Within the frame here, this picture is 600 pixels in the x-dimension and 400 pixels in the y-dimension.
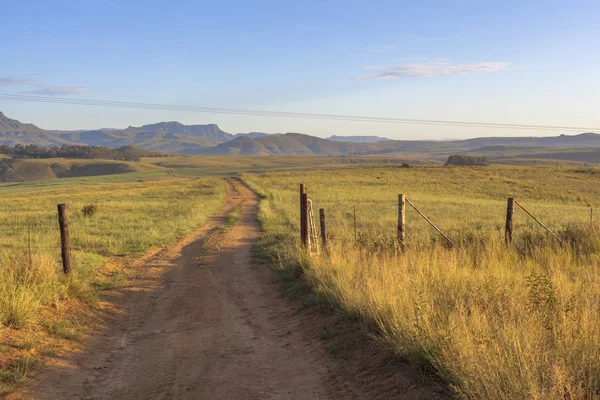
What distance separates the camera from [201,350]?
6832mm

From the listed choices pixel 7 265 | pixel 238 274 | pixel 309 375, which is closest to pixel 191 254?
pixel 238 274

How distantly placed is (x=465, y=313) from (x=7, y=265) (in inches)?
315

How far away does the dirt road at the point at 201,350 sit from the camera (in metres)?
5.57

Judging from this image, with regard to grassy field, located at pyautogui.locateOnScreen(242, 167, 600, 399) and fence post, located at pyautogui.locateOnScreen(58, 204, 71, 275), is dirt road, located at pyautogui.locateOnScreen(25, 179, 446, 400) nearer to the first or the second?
grassy field, located at pyautogui.locateOnScreen(242, 167, 600, 399)

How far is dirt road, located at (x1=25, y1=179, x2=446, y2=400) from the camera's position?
5.57 metres

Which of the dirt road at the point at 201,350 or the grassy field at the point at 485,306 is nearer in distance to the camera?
the grassy field at the point at 485,306

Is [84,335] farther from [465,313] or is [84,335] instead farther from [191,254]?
[191,254]

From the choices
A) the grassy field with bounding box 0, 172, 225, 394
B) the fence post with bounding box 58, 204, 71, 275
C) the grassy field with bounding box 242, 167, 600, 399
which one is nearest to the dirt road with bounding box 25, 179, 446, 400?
the grassy field with bounding box 0, 172, 225, 394

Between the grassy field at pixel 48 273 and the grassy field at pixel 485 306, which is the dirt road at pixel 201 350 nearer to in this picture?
the grassy field at pixel 48 273

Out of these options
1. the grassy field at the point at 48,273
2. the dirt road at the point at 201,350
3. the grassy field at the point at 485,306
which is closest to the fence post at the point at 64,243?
the grassy field at the point at 48,273

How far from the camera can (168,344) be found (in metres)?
7.18

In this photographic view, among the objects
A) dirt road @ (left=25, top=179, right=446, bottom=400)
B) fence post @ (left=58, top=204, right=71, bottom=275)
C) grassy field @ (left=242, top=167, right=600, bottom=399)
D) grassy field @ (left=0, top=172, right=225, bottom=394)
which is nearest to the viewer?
grassy field @ (left=242, top=167, right=600, bottom=399)

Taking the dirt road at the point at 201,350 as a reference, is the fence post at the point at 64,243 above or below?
above

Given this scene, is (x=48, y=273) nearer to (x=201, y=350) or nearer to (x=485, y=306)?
(x=201, y=350)
